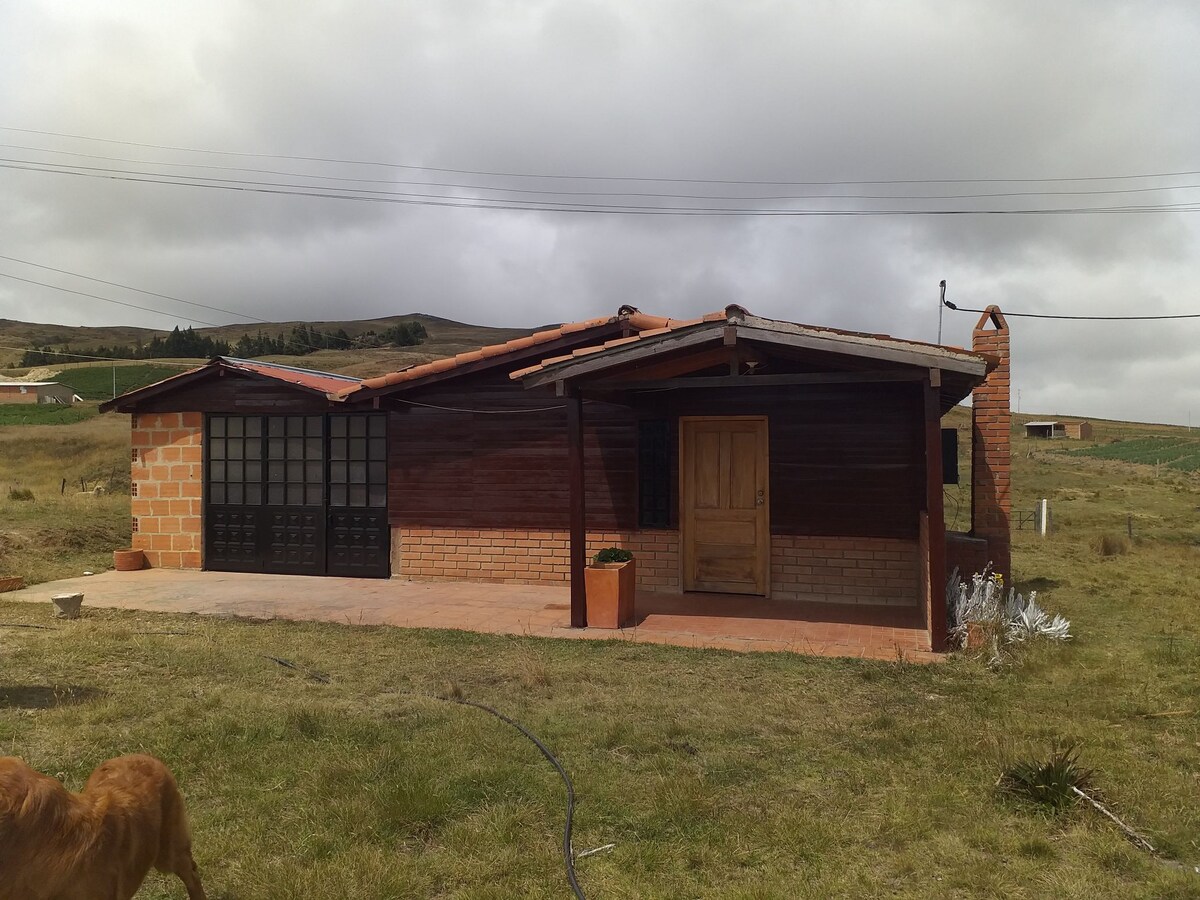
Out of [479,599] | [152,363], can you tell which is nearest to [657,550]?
[479,599]

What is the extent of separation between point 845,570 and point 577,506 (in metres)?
3.48

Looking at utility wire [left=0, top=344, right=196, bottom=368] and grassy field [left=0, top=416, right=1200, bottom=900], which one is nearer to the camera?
grassy field [left=0, top=416, right=1200, bottom=900]

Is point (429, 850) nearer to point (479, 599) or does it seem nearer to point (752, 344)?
point (752, 344)

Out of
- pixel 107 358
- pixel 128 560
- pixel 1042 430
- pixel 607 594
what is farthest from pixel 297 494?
pixel 107 358

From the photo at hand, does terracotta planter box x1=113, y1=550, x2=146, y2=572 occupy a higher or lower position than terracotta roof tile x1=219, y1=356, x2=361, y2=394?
lower

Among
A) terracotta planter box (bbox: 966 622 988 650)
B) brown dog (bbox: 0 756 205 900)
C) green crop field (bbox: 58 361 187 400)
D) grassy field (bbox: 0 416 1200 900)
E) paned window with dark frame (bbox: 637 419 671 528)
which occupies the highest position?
green crop field (bbox: 58 361 187 400)

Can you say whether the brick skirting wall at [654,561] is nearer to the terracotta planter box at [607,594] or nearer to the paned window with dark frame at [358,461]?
the paned window with dark frame at [358,461]

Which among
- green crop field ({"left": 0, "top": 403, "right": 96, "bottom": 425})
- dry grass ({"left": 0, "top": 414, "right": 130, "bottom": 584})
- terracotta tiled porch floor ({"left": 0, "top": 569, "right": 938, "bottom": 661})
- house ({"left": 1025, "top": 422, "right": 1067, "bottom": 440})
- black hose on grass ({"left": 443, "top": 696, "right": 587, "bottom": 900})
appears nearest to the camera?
black hose on grass ({"left": 443, "top": 696, "right": 587, "bottom": 900})

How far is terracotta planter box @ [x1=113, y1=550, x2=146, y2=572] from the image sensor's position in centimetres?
→ 1221

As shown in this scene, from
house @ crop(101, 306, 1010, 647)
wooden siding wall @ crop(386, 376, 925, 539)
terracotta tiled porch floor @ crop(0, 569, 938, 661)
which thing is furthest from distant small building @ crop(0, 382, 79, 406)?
wooden siding wall @ crop(386, 376, 925, 539)

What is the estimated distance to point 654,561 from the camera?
33.3 feet

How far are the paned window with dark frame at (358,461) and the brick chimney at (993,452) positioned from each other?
774 cm

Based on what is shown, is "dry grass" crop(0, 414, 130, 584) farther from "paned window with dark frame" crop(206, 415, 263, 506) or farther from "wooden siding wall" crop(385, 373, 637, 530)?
"wooden siding wall" crop(385, 373, 637, 530)

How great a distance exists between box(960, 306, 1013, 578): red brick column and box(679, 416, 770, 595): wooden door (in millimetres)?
2324
